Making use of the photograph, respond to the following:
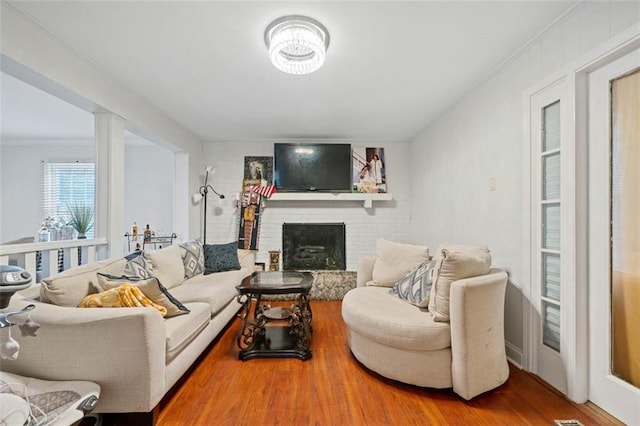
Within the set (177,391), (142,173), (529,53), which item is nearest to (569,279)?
(529,53)

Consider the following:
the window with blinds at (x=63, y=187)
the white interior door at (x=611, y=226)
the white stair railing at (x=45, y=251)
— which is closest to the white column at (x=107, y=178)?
the white stair railing at (x=45, y=251)

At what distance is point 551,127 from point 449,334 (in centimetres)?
Answer: 151

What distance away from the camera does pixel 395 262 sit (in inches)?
112

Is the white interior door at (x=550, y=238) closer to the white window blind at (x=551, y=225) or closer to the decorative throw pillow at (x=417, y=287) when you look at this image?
the white window blind at (x=551, y=225)

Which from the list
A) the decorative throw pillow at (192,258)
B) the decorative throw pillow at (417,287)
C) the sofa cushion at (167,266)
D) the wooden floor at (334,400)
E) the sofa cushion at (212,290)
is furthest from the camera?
the decorative throw pillow at (192,258)

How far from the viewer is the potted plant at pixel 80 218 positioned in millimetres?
4508

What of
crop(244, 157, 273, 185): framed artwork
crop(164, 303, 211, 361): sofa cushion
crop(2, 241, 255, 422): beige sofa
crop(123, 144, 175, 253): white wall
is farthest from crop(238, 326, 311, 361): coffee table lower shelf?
crop(123, 144, 175, 253): white wall

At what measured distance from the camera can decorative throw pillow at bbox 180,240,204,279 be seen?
3332mm

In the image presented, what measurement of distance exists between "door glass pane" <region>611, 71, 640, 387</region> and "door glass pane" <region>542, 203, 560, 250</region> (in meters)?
0.29

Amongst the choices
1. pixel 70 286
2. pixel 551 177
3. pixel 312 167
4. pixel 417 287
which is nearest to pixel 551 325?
pixel 417 287

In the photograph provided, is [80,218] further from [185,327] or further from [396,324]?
[396,324]

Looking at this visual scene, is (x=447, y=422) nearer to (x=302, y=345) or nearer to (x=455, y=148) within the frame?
(x=302, y=345)

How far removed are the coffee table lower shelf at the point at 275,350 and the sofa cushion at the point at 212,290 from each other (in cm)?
48

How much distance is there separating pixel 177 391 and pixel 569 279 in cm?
253
